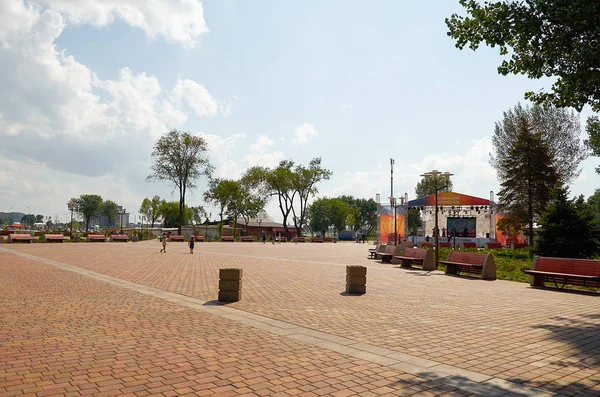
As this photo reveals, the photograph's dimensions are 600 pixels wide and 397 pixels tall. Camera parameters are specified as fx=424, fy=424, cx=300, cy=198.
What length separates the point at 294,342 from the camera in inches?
225

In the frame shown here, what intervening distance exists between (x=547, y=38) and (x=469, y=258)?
28.1 feet

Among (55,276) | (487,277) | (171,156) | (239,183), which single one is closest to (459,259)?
(487,277)

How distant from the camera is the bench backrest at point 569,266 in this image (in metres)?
11.0

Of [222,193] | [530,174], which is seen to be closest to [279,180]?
[222,193]

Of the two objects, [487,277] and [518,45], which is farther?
[487,277]

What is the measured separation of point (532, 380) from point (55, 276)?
12964 mm

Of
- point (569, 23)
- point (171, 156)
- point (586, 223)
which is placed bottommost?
point (586, 223)

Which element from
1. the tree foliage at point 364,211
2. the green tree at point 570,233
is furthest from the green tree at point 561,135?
the tree foliage at point 364,211

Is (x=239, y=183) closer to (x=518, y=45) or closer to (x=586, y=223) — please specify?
(x=586, y=223)

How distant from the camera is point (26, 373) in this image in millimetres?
4367

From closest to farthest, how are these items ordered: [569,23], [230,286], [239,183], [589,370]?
[589,370], [569,23], [230,286], [239,183]

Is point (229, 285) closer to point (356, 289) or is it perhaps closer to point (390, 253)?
point (356, 289)

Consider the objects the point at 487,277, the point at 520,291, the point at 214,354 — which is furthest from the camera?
the point at 487,277

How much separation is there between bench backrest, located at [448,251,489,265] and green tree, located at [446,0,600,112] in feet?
21.2
